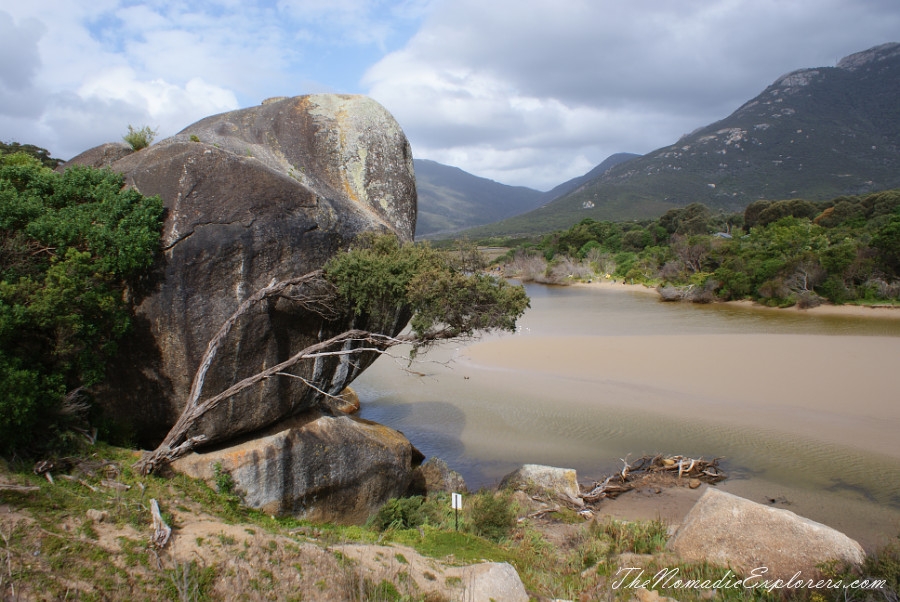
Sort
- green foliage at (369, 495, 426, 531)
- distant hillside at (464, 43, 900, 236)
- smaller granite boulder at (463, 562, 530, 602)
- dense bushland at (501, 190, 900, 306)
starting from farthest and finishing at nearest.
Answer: distant hillside at (464, 43, 900, 236)
dense bushland at (501, 190, 900, 306)
green foliage at (369, 495, 426, 531)
smaller granite boulder at (463, 562, 530, 602)

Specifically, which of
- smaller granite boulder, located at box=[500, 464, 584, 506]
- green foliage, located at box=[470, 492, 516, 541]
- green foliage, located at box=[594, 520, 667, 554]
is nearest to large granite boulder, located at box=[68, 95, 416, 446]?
green foliage, located at box=[470, 492, 516, 541]

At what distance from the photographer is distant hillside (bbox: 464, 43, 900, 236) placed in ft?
345

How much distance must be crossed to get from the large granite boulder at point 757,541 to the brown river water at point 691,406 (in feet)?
11.0

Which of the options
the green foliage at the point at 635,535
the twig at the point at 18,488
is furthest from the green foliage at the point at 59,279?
the green foliage at the point at 635,535

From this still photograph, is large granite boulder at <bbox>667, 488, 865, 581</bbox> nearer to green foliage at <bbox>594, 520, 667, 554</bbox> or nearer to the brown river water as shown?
green foliage at <bbox>594, 520, 667, 554</bbox>

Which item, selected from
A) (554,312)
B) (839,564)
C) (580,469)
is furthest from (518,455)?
(554,312)

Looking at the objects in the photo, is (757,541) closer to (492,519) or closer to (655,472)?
(492,519)

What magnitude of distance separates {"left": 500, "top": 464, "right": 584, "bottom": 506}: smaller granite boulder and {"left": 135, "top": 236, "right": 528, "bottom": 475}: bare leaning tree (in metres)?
4.11

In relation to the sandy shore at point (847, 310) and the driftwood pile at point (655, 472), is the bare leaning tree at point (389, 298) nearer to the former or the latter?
the driftwood pile at point (655, 472)

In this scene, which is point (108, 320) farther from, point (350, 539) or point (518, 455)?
point (518, 455)

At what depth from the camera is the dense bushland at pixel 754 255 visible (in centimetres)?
3672

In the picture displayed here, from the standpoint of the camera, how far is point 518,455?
15977 millimetres

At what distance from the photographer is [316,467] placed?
10.7 meters

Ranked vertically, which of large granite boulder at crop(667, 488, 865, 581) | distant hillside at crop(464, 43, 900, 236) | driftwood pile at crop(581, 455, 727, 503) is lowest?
driftwood pile at crop(581, 455, 727, 503)
